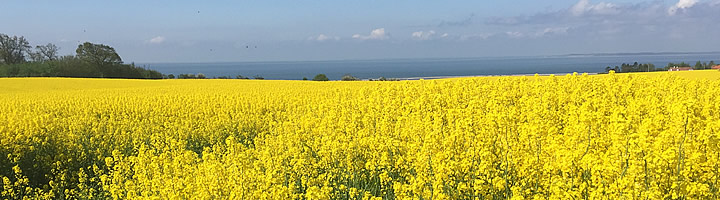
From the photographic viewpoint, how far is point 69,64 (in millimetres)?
54969

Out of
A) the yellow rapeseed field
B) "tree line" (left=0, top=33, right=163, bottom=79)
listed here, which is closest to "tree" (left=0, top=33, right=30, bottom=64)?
"tree line" (left=0, top=33, right=163, bottom=79)

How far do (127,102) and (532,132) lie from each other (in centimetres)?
1448

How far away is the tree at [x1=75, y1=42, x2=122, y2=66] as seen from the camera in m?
58.3

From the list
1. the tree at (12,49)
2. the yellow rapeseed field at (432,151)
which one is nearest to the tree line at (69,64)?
the tree at (12,49)

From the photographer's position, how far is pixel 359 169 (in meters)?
6.30

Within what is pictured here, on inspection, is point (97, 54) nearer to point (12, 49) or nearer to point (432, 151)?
point (12, 49)

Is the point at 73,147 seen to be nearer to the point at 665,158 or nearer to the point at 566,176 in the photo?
the point at 566,176

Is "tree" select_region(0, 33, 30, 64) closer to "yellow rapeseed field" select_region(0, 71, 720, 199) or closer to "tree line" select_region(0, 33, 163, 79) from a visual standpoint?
"tree line" select_region(0, 33, 163, 79)

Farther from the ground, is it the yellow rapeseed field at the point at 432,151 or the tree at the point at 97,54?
the tree at the point at 97,54

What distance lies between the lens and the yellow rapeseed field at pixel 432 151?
4078 millimetres

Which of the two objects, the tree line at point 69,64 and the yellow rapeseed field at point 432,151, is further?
the tree line at point 69,64

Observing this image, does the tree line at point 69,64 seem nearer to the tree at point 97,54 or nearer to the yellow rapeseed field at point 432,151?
the tree at point 97,54

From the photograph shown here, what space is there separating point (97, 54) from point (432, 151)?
6216 centimetres

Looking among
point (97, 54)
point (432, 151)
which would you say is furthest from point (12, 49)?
point (432, 151)
